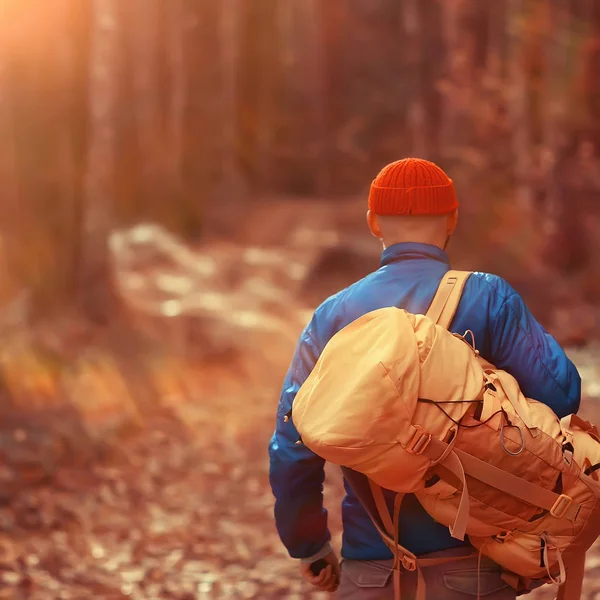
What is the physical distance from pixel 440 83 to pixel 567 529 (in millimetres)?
19495

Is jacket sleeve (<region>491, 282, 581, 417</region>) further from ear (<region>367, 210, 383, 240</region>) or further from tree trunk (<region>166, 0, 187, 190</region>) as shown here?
tree trunk (<region>166, 0, 187, 190</region>)

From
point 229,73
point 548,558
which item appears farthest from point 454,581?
point 229,73

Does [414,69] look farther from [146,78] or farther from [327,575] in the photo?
[327,575]

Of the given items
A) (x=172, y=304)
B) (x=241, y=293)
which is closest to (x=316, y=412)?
(x=172, y=304)

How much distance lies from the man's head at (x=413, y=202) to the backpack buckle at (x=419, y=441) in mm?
609

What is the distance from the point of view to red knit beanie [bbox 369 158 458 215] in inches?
91.4

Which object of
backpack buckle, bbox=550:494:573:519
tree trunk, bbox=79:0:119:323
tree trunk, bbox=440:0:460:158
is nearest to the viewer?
backpack buckle, bbox=550:494:573:519

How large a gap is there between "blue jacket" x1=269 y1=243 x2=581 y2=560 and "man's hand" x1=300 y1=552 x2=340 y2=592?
158 mm

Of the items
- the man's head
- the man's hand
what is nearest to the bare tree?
the man's hand

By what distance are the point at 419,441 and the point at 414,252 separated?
597mm

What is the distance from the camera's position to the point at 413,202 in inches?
92.4

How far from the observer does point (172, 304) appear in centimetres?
1467

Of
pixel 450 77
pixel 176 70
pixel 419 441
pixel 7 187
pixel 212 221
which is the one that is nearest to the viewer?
pixel 419 441

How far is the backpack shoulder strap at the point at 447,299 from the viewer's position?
223 centimetres
